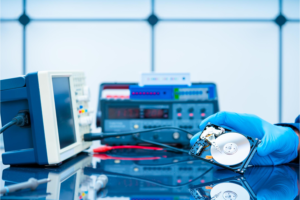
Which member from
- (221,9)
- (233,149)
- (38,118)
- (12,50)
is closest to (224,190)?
(233,149)

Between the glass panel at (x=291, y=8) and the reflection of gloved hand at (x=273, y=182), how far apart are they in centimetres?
230

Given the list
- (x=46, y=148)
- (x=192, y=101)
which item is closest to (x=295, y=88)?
(x=192, y=101)

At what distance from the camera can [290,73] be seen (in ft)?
7.89

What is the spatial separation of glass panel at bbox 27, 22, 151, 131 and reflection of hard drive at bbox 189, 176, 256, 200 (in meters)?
1.92

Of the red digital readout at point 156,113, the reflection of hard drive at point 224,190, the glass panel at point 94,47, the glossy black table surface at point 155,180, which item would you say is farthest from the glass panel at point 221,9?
the reflection of hard drive at point 224,190

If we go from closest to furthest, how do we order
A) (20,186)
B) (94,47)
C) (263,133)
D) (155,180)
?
1. (20,186)
2. (155,180)
3. (263,133)
4. (94,47)

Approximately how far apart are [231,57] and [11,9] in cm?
232

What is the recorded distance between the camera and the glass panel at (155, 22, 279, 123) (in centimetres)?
237

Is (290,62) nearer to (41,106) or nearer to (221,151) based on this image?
(221,151)

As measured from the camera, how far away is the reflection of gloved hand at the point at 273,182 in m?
0.45

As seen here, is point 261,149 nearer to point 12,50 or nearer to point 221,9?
point 221,9

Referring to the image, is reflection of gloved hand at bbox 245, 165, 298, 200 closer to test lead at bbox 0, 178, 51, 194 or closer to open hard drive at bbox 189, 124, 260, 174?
open hard drive at bbox 189, 124, 260, 174

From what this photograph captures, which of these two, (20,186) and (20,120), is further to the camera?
(20,120)

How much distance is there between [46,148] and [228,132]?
19.9 inches
